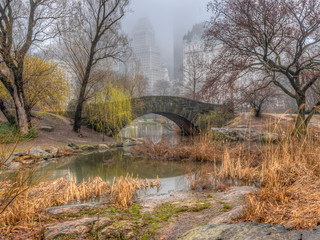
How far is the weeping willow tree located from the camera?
13.4 meters

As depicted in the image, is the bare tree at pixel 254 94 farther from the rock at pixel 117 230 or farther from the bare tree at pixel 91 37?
the bare tree at pixel 91 37

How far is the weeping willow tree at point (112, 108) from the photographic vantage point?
13375 mm

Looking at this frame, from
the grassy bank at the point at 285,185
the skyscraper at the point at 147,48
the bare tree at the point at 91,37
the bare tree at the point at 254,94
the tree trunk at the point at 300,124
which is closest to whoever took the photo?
the grassy bank at the point at 285,185

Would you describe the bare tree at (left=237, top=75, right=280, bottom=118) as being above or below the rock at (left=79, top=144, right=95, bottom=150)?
above

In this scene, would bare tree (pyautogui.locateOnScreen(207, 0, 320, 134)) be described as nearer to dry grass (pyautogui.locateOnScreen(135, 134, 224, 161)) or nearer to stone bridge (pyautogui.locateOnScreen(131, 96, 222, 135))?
dry grass (pyautogui.locateOnScreen(135, 134, 224, 161))

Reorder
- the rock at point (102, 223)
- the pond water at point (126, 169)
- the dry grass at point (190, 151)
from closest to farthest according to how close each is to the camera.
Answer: the rock at point (102, 223)
the pond water at point (126, 169)
the dry grass at point (190, 151)

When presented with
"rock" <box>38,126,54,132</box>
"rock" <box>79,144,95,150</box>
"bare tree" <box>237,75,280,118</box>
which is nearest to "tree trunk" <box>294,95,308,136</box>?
"bare tree" <box>237,75,280,118</box>

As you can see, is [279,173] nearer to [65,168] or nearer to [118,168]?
[118,168]

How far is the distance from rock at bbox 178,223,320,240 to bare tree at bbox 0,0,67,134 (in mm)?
10333

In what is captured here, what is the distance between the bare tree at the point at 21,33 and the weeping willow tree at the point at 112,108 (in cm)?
376

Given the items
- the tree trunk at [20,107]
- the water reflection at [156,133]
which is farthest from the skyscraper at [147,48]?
the tree trunk at [20,107]

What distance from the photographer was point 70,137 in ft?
44.1

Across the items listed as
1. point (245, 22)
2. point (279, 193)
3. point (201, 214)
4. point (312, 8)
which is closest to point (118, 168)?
point (201, 214)

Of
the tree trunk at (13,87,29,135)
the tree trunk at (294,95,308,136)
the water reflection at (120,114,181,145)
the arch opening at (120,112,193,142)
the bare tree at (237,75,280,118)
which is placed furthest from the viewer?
the arch opening at (120,112,193,142)
